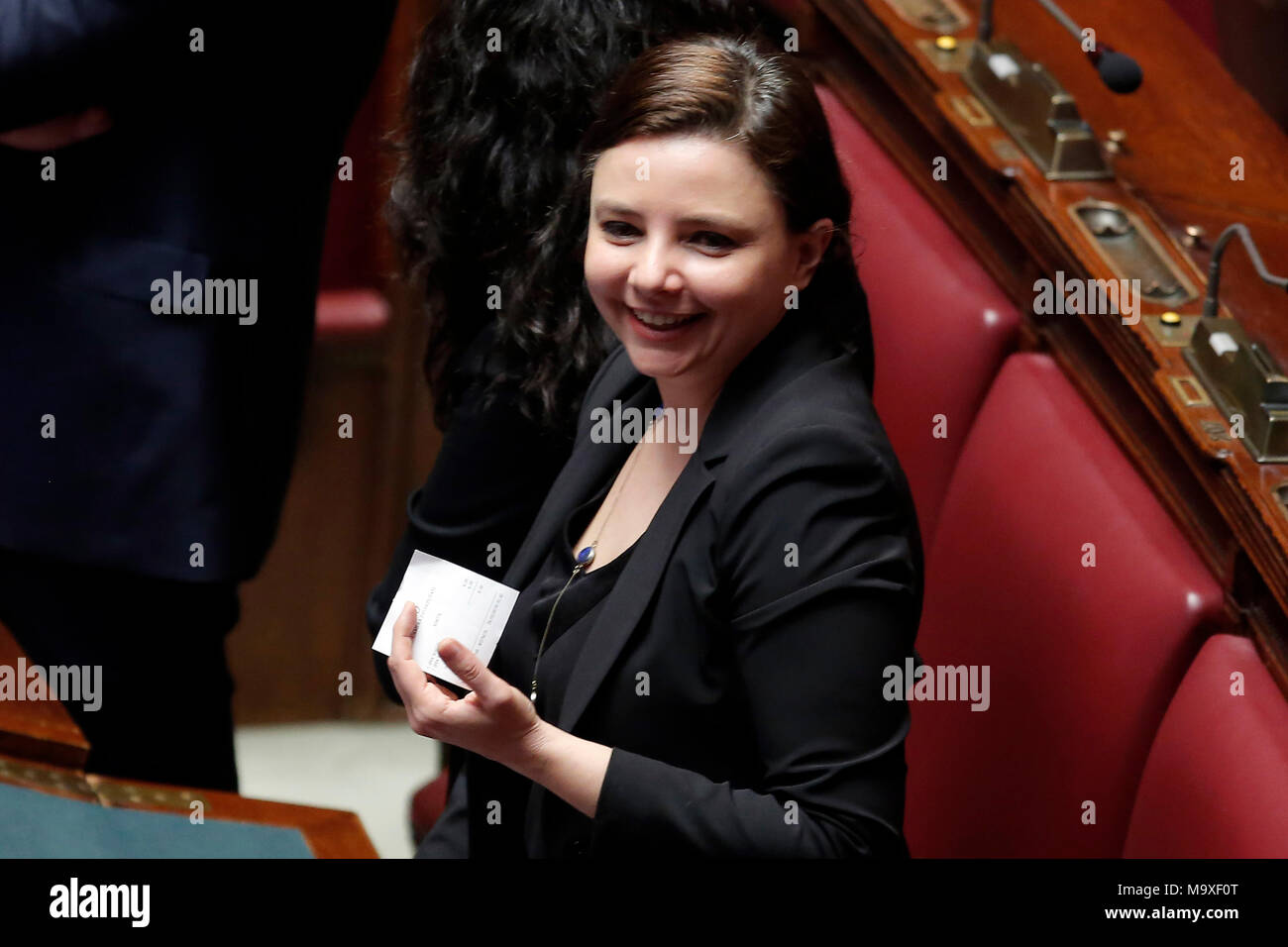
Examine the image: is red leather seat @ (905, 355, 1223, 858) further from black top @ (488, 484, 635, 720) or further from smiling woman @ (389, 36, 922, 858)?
black top @ (488, 484, 635, 720)

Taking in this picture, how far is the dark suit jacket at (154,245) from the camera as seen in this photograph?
1.65m

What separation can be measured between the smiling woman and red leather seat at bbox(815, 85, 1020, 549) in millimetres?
301

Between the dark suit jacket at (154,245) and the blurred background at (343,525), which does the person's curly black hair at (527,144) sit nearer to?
the dark suit jacket at (154,245)

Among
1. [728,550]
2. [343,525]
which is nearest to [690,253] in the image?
[728,550]

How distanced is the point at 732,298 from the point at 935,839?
2.00 ft

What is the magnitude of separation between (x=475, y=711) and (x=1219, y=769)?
1.70ft

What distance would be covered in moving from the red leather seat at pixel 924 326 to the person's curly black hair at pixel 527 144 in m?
0.25

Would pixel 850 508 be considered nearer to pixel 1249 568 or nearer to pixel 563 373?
pixel 1249 568

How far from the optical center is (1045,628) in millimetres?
1385

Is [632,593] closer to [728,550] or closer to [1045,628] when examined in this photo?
[728,550]

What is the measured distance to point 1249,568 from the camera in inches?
48.1

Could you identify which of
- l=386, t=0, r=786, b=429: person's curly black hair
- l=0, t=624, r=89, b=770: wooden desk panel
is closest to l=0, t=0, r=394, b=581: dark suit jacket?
l=386, t=0, r=786, b=429: person's curly black hair

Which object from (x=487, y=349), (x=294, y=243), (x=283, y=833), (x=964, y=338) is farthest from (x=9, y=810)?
(x=964, y=338)
